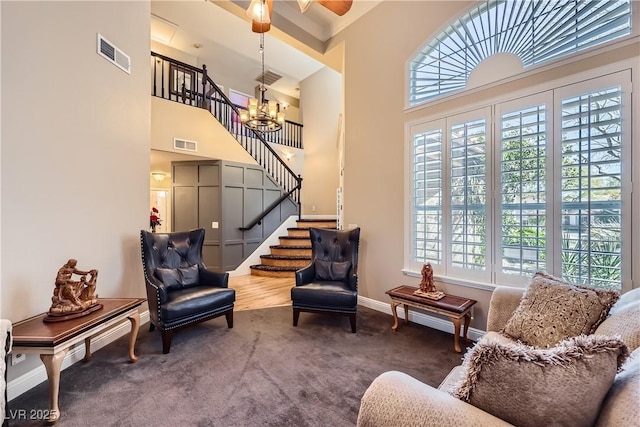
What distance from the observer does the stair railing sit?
5.34m

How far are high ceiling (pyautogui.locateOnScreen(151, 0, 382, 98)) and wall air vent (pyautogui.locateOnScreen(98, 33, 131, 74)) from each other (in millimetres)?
1292

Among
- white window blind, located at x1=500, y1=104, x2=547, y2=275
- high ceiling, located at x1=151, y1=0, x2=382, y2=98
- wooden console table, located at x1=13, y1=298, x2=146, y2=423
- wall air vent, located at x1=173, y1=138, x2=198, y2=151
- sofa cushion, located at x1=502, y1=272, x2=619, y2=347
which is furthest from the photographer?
wall air vent, located at x1=173, y1=138, x2=198, y2=151

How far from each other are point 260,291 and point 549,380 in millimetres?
4268

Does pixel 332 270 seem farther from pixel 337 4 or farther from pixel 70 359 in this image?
pixel 337 4

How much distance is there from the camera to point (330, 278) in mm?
3570

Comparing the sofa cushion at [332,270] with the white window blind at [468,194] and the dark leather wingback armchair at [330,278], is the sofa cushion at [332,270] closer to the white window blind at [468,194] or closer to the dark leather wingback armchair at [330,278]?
the dark leather wingback armchair at [330,278]

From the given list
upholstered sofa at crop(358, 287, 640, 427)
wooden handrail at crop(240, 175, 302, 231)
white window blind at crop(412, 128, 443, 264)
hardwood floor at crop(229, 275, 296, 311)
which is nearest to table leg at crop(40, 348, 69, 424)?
upholstered sofa at crop(358, 287, 640, 427)

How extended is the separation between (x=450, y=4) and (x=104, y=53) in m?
3.59

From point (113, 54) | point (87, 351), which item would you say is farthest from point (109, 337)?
point (113, 54)

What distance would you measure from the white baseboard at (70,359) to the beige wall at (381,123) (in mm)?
2850

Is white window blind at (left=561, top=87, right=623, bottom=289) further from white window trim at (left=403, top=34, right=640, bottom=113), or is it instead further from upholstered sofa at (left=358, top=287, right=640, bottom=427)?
upholstered sofa at (left=358, top=287, right=640, bottom=427)

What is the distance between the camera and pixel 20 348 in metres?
1.66

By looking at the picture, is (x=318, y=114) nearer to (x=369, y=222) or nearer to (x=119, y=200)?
(x=369, y=222)

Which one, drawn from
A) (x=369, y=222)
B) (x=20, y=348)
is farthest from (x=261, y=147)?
(x=20, y=348)
